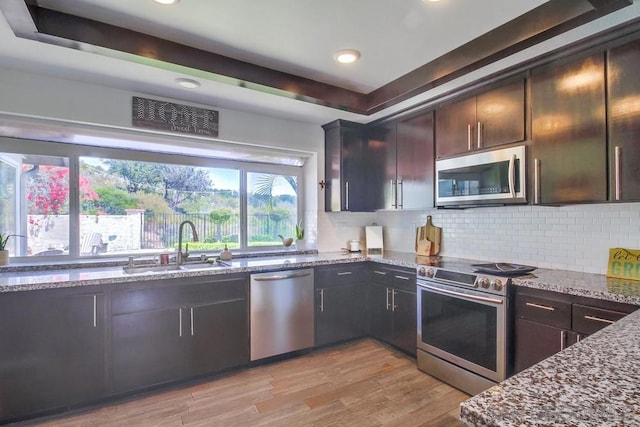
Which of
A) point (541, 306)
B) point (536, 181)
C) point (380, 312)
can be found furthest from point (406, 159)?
point (541, 306)

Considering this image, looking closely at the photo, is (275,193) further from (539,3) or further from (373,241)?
(539,3)

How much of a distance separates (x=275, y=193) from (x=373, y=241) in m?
1.31

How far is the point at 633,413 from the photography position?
63cm

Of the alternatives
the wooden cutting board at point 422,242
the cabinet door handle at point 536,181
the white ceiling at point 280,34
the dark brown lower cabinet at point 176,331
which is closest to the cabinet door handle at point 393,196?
the wooden cutting board at point 422,242

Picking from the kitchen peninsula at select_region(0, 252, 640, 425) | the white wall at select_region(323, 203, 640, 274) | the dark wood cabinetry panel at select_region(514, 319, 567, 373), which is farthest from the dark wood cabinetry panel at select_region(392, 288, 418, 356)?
the kitchen peninsula at select_region(0, 252, 640, 425)

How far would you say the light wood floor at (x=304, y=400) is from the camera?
86.0 inches

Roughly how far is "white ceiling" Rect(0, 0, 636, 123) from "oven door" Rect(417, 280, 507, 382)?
182cm

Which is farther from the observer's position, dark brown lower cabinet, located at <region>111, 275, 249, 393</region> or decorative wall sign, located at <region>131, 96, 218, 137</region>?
decorative wall sign, located at <region>131, 96, 218, 137</region>

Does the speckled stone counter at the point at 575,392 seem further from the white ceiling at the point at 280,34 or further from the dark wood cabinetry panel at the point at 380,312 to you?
the dark wood cabinetry panel at the point at 380,312

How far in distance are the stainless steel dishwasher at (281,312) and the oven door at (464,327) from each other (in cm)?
105

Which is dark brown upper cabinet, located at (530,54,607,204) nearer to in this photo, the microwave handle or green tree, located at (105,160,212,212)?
the microwave handle

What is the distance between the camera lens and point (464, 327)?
2535 mm

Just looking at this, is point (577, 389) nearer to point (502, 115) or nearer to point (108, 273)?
point (502, 115)

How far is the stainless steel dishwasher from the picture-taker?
115 inches
